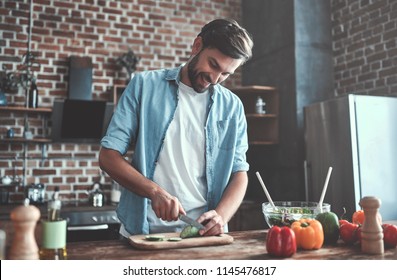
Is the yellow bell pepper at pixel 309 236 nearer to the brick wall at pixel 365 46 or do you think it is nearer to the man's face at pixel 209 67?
the man's face at pixel 209 67

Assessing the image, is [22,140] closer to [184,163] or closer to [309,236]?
[184,163]

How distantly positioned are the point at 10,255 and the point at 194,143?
0.88 metres

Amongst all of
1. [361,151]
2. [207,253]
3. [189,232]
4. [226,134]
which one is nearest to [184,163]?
[226,134]

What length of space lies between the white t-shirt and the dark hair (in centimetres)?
28

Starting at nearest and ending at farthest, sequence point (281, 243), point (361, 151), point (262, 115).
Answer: point (281, 243) → point (361, 151) → point (262, 115)

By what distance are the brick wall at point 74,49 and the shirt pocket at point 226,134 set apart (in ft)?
7.47

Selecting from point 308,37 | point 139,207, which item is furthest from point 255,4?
point 139,207

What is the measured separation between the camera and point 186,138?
1.71 meters

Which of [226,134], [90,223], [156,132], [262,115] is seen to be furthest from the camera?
[262,115]

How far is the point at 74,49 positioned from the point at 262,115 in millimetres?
1845

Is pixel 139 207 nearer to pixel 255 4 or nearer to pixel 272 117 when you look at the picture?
pixel 272 117

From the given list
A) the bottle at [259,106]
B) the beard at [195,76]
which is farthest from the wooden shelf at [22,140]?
the beard at [195,76]

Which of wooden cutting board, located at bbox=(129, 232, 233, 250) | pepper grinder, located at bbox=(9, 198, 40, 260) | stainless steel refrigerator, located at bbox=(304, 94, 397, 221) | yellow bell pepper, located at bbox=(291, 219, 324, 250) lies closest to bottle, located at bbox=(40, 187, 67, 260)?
pepper grinder, located at bbox=(9, 198, 40, 260)
